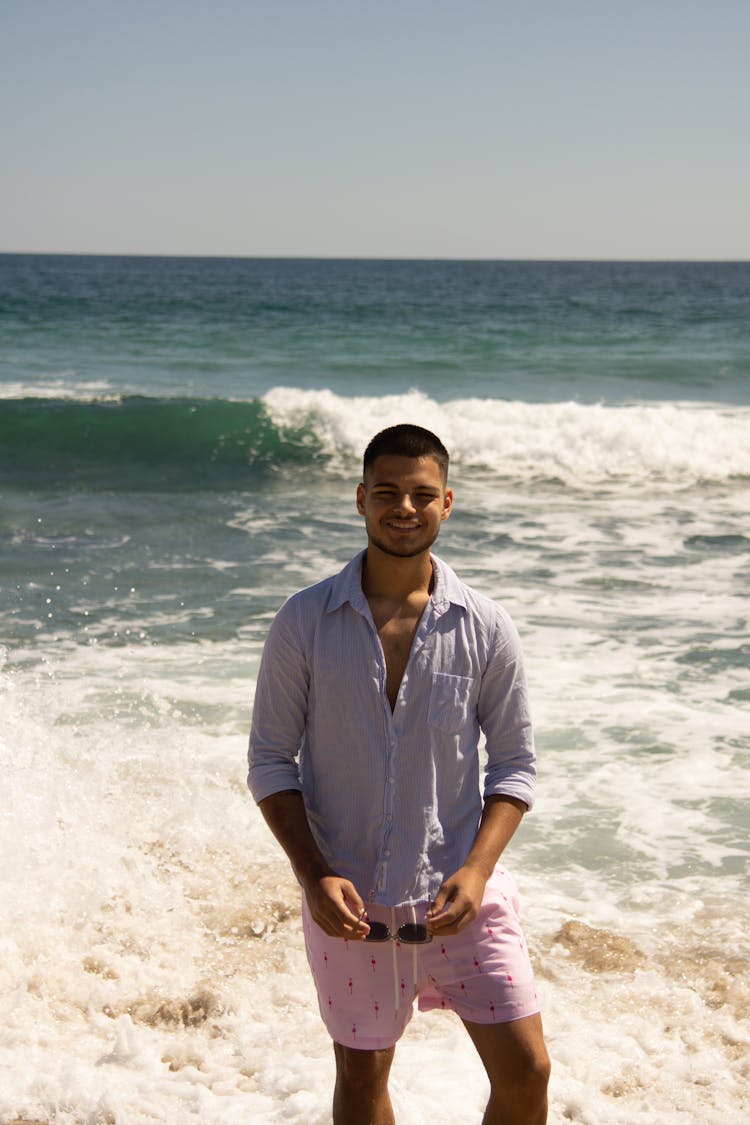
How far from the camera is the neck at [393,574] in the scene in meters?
2.53

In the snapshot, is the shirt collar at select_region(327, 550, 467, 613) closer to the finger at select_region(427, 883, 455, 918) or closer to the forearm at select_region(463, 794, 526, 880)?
the forearm at select_region(463, 794, 526, 880)

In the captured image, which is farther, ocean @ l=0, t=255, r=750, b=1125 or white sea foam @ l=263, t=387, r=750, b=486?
white sea foam @ l=263, t=387, r=750, b=486

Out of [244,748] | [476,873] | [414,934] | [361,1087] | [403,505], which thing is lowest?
[244,748]

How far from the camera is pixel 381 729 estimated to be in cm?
243

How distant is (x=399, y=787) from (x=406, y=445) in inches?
27.5

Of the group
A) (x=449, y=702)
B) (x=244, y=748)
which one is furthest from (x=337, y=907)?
(x=244, y=748)

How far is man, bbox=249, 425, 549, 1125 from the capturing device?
2.42 metres

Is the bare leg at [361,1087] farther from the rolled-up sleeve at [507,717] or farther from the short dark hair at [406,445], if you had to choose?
the short dark hair at [406,445]

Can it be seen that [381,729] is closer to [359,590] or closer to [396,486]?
[359,590]

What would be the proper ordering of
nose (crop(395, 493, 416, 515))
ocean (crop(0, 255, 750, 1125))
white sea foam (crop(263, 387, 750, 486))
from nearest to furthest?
nose (crop(395, 493, 416, 515)) < ocean (crop(0, 255, 750, 1125)) < white sea foam (crop(263, 387, 750, 486))

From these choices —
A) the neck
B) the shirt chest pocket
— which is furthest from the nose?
the shirt chest pocket

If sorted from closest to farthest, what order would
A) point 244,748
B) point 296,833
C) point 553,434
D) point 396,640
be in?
point 296,833, point 396,640, point 244,748, point 553,434

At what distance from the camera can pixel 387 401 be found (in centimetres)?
2080

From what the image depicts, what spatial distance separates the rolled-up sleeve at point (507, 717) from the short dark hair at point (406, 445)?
1.20 feet
